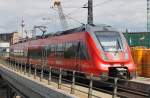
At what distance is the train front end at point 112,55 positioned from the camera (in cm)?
2017

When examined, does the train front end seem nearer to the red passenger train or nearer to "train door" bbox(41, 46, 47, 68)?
the red passenger train

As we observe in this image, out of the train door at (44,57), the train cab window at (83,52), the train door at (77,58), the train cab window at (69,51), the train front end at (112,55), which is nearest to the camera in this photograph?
the train front end at (112,55)

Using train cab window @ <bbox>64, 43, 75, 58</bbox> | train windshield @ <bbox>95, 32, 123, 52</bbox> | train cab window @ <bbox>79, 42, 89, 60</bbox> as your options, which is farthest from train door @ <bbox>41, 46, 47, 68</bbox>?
train windshield @ <bbox>95, 32, 123, 52</bbox>

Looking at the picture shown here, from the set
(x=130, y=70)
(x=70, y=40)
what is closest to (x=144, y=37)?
(x=70, y=40)

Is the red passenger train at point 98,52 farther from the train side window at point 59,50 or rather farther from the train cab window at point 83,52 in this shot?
the train side window at point 59,50

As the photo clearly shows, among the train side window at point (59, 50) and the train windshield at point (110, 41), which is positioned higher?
the train windshield at point (110, 41)

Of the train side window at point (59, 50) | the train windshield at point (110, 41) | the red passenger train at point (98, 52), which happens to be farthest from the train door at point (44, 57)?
the train windshield at point (110, 41)

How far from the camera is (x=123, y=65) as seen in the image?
67.6ft

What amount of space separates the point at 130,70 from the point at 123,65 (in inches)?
17.8

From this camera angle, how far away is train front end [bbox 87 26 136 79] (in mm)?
20172

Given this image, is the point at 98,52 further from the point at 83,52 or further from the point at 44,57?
the point at 44,57

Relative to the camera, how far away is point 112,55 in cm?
2073

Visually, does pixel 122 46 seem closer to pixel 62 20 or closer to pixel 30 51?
pixel 30 51

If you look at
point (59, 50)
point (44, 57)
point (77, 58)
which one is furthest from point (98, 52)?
point (44, 57)
